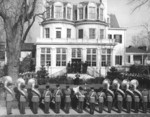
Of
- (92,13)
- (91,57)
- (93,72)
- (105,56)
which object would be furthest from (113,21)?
(93,72)

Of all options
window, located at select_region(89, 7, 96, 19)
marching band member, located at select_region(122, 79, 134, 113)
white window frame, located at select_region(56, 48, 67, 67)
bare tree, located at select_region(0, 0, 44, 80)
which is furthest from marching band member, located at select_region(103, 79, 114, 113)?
window, located at select_region(89, 7, 96, 19)

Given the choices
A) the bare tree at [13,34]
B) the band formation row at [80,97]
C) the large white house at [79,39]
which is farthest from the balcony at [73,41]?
the band formation row at [80,97]

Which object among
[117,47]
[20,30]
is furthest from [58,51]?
[20,30]

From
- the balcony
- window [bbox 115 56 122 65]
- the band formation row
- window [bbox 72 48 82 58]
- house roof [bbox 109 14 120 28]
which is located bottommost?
the band formation row

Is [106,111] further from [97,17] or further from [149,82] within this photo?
[97,17]

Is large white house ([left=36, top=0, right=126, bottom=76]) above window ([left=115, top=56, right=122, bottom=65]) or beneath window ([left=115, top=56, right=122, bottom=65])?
above

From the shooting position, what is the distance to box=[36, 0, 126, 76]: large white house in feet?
99.7

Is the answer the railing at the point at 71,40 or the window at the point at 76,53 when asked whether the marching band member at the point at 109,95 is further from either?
the railing at the point at 71,40

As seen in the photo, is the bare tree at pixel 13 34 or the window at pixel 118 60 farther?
the window at pixel 118 60

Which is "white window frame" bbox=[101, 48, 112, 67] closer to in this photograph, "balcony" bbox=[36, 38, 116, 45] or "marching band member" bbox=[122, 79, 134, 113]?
"balcony" bbox=[36, 38, 116, 45]

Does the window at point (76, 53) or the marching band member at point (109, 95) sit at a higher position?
the window at point (76, 53)

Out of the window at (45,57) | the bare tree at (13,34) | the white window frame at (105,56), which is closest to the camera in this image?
the bare tree at (13,34)

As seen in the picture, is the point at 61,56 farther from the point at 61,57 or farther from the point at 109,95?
the point at 109,95

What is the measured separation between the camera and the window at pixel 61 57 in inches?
1195
